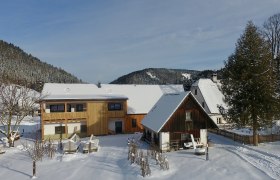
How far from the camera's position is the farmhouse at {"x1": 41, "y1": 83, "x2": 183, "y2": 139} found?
1681 inches

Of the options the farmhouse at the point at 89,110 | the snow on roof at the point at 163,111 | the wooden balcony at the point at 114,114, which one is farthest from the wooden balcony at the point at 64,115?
the snow on roof at the point at 163,111

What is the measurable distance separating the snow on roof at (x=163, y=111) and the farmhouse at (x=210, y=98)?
14595mm

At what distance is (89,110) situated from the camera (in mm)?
44125

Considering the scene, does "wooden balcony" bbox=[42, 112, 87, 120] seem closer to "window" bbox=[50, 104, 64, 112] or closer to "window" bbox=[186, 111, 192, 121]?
"window" bbox=[50, 104, 64, 112]

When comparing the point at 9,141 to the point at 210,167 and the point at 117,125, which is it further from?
the point at 210,167

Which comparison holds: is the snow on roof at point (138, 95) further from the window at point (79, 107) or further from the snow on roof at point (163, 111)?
the snow on roof at point (163, 111)

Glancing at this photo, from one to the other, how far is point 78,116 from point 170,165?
21.0m

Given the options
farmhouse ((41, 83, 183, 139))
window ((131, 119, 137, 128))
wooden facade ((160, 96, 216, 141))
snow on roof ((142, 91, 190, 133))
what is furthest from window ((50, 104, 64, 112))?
wooden facade ((160, 96, 216, 141))

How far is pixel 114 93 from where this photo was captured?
48.6m

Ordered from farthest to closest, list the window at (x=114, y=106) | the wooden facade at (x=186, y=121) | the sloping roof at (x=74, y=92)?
the window at (x=114, y=106) < the sloping roof at (x=74, y=92) < the wooden facade at (x=186, y=121)

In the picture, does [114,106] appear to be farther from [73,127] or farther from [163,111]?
[163,111]

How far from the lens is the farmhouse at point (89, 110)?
140 ft

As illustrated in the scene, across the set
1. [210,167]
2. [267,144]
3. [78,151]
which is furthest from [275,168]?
[78,151]

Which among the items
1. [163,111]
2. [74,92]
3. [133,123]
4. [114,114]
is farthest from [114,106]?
[163,111]
